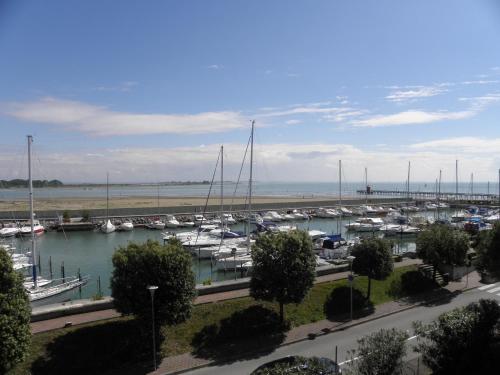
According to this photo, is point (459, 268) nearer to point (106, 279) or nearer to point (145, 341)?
point (145, 341)

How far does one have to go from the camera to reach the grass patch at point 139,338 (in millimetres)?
16266

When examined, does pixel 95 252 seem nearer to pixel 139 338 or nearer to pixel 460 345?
pixel 139 338

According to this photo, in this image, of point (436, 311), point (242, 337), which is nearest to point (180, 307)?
point (242, 337)

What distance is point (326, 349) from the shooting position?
1855cm

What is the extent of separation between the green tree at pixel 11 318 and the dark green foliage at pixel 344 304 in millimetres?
14969

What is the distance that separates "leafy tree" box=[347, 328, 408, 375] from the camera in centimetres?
1228

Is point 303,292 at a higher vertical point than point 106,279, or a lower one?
higher

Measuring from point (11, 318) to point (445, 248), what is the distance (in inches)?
1013

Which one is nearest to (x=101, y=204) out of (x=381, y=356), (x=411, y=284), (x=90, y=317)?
(x=90, y=317)

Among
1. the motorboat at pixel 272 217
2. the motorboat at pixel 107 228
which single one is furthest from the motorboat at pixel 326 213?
the motorboat at pixel 107 228

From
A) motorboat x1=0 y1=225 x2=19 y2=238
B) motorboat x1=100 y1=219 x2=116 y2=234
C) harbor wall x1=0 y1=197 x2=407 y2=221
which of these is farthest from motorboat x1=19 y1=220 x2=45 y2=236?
motorboat x1=100 y1=219 x2=116 y2=234

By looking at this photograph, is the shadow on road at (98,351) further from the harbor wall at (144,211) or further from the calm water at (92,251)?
the harbor wall at (144,211)

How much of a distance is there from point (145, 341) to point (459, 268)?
23306mm

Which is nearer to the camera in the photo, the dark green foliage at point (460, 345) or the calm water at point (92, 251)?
the dark green foliage at point (460, 345)
